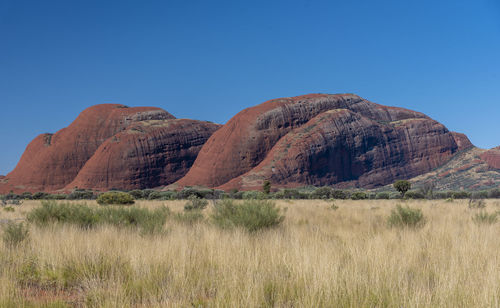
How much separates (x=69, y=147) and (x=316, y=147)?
232 ft

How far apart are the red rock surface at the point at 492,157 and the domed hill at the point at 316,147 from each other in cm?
962

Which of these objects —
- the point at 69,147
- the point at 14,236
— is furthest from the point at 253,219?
the point at 69,147

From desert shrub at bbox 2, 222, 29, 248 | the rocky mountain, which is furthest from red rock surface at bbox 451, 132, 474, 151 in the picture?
desert shrub at bbox 2, 222, 29, 248

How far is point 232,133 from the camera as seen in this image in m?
93.1

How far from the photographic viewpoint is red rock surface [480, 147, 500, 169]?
80812 mm

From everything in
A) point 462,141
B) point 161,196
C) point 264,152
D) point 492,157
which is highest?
point 462,141

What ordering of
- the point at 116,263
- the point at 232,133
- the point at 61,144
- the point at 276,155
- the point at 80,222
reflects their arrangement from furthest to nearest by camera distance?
the point at 61,144 → the point at 232,133 → the point at 276,155 → the point at 80,222 → the point at 116,263

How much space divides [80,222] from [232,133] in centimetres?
8386

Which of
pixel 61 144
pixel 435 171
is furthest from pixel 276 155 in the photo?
pixel 61 144

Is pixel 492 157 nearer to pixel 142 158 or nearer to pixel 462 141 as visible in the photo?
pixel 462 141

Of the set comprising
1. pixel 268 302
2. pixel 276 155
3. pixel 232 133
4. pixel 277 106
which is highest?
pixel 277 106

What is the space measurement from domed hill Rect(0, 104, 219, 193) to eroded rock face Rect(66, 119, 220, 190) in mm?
2879

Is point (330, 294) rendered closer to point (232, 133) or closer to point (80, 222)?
point (80, 222)

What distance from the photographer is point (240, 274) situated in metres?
4.28
